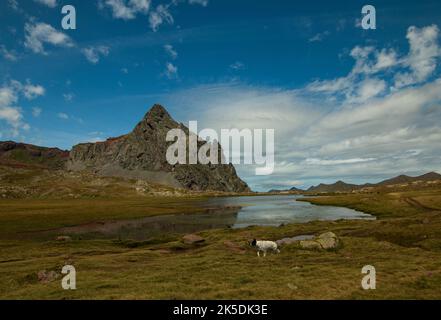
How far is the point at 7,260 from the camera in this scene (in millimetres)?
43156

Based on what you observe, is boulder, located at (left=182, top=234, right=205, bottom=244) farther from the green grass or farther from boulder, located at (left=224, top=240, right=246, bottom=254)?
boulder, located at (left=224, top=240, right=246, bottom=254)

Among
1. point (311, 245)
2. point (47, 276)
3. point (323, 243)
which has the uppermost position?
point (323, 243)

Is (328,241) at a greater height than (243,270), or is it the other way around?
(328,241)

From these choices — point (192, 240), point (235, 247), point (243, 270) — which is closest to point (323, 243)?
point (235, 247)

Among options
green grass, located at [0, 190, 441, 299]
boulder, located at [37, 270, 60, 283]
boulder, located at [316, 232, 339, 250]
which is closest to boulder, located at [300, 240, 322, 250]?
boulder, located at [316, 232, 339, 250]

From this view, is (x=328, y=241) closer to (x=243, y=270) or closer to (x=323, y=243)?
(x=323, y=243)

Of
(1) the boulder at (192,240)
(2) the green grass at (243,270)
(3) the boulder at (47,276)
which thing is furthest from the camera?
(1) the boulder at (192,240)

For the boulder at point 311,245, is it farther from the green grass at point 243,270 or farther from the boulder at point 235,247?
the boulder at point 235,247

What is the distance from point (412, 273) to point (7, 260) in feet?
147

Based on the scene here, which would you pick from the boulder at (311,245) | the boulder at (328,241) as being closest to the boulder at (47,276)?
the boulder at (311,245)

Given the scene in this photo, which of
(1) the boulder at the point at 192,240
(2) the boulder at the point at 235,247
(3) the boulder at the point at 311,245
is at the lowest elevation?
(1) the boulder at the point at 192,240

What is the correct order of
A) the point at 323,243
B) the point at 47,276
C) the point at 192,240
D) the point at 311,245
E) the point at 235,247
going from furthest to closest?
1. the point at 192,240
2. the point at 235,247
3. the point at 323,243
4. the point at 311,245
5. the point at 47,276
